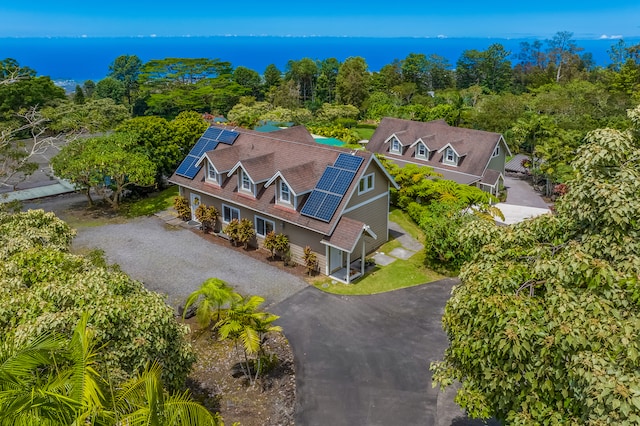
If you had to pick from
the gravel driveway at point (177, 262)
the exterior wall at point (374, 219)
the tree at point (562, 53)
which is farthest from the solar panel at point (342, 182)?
the tree at point (562, 53)

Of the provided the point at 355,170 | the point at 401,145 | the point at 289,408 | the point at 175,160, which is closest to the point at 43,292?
the point at 289,408

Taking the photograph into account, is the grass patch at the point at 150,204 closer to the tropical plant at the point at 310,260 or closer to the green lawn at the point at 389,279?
the tropical plant at the point at 310,260

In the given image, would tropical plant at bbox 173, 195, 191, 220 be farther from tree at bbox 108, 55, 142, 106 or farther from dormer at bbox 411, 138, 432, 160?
tree at bbox 108, 55, 142, 106

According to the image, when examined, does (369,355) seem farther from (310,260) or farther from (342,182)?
(342,182)

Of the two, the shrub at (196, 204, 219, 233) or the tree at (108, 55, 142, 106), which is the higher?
the tree at (108, 55, 142, 106)

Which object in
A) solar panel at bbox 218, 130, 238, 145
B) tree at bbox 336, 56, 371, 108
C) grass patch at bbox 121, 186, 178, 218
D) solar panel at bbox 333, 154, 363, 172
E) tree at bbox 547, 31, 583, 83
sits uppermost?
tree at bbox 547, 31, 583, 83

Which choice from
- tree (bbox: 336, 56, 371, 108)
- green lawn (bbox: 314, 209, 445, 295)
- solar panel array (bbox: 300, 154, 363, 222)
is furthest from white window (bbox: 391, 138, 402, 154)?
tree (bbox: 336, 56, 371, 108)

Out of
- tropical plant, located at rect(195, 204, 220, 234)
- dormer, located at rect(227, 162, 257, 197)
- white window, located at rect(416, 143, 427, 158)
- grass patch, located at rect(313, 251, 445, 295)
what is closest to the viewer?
grass patch, located at rect(313, 251, 445, 295)
